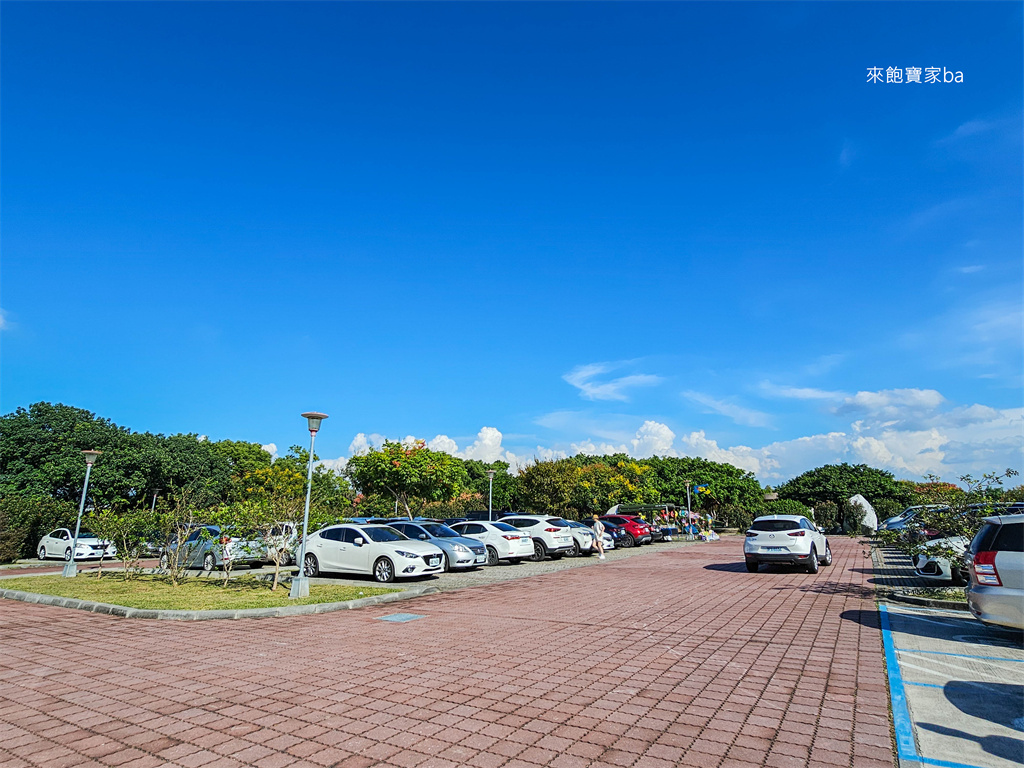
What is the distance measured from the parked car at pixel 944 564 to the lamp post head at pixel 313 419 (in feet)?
39.7

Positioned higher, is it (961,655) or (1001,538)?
(1001,538)

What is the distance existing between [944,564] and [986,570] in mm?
7035

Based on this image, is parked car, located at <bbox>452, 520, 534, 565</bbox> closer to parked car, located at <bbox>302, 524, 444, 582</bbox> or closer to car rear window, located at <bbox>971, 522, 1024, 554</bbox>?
parked car, located at <bbox>302, 524, 444, 582</bbox>

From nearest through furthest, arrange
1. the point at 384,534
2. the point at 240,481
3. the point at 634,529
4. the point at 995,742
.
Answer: the point at 995,742 < the point at 384,534 < the point at 634,529 < the point at 240,481

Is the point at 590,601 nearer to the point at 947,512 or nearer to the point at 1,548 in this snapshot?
the point at 947,512

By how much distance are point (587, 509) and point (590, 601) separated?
31647 mm

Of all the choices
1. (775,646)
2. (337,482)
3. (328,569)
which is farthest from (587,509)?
(775,646)

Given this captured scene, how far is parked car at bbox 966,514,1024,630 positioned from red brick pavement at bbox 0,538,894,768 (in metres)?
1.34

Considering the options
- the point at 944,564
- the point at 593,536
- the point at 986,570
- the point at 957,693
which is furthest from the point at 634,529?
the point at 957,693

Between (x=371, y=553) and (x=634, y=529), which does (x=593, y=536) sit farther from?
(x=371, y=553)

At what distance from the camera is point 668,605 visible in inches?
422

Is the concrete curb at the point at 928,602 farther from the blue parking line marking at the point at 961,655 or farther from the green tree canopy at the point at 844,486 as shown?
the green tree canopy at the point at 844,486

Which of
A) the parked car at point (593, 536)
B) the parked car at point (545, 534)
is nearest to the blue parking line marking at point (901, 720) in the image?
the parked car at point (545, 534)

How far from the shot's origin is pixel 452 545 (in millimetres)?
16734
